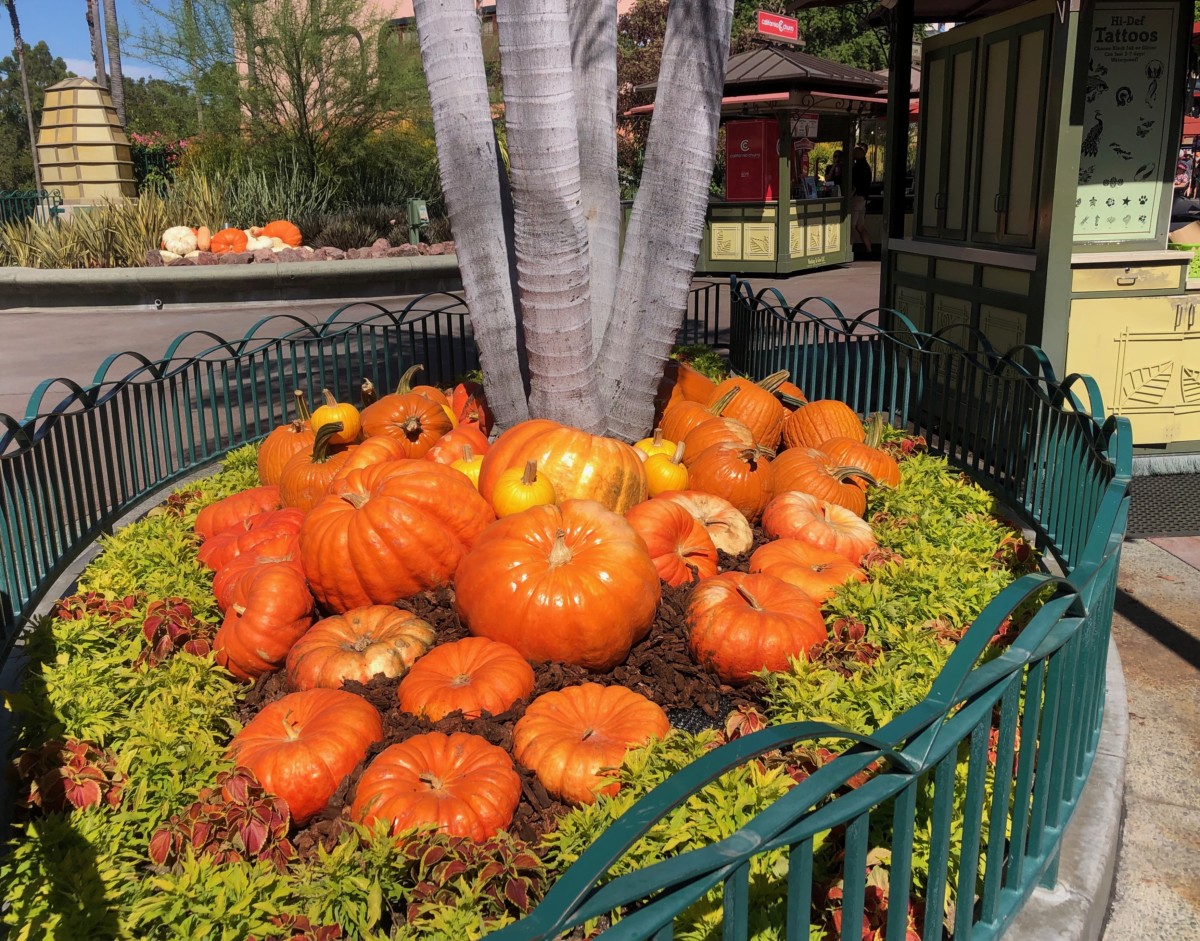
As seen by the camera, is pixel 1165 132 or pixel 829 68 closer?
pixel 1165 132

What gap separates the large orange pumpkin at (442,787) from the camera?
272 cm

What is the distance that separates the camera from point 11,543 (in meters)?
4.12

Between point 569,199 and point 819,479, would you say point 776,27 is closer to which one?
point 819,479

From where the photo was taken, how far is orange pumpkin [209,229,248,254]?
17.0 metres

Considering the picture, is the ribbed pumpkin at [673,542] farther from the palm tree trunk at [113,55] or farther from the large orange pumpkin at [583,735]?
the palm tree trunk at [113,55]

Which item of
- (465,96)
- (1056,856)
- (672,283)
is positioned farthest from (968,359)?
(1056,856)

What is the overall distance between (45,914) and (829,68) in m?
19.8


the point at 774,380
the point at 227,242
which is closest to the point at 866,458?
the point at 774,380

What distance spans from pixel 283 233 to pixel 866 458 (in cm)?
1494

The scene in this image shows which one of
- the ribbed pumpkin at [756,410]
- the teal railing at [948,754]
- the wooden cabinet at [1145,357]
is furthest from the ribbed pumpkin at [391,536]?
the wooden cabinet at [1145,357]

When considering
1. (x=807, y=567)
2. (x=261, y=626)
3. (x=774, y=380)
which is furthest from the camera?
(x=774, y=380)

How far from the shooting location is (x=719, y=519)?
459 cm

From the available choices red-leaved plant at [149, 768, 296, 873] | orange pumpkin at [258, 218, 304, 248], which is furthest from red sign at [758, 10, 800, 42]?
red-leaved plant at [149, 768, 296, 873]

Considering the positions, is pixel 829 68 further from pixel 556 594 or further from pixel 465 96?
pixel 556 594
